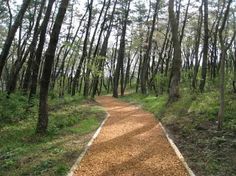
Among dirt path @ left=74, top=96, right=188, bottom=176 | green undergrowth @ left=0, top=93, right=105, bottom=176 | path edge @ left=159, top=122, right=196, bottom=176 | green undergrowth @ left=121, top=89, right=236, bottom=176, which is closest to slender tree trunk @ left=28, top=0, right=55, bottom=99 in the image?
green undergrowth @ left=0, top=93, right=105, bottom=176

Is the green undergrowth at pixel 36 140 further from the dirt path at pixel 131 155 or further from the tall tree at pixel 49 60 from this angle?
the tall tree at pixel 49 60

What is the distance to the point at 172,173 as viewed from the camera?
8570 mm

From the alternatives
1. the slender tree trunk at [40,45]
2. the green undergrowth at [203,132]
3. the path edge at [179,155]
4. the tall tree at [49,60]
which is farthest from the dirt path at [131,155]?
the slender tree trunk at [40,45]

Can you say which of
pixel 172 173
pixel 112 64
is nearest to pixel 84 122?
pixel 172 173

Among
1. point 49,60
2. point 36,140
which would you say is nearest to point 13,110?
point 36,140

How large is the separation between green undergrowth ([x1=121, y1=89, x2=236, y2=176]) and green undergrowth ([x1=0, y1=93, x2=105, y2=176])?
3.17m

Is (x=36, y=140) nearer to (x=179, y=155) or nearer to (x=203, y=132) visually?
(x=179, y=155)

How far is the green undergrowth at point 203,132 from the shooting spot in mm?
9180

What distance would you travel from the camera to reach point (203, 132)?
12367 millimetres

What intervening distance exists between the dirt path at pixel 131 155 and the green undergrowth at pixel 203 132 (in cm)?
51

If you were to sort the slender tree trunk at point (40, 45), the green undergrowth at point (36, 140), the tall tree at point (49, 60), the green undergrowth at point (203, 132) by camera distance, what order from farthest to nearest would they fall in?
the slender tree trunk at point (40, 45)
the tall tree at point (49, 60)
the green undergrowth at point (203, 132)
the green undergrowth at point (36, 140)

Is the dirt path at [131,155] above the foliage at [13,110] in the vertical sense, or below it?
below

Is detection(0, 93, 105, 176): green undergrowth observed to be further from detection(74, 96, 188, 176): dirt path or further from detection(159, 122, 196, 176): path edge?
detection(159, 122, 196, 176): path edge

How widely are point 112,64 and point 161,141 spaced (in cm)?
5112
